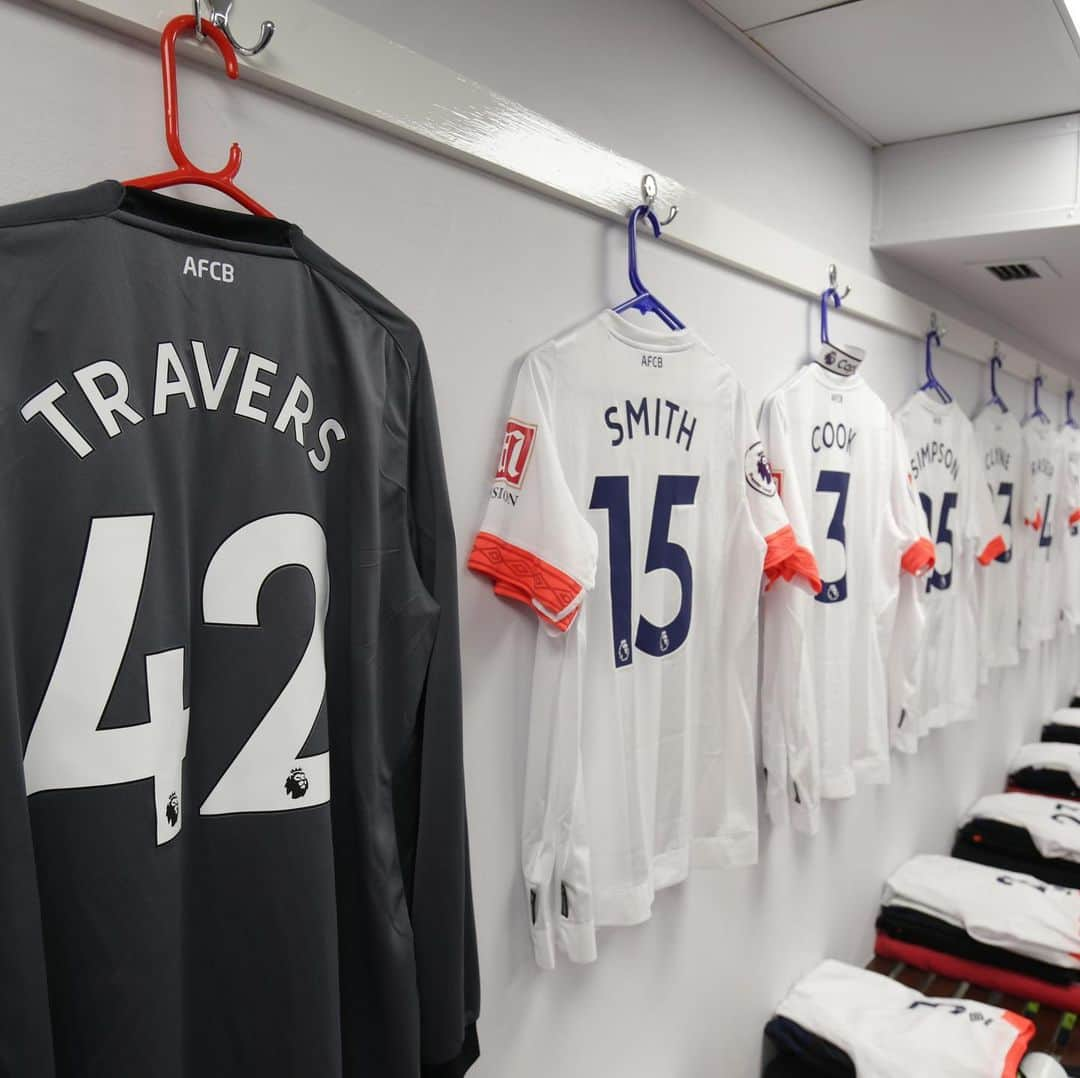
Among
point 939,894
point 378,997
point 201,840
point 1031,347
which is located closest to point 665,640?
point 378,997

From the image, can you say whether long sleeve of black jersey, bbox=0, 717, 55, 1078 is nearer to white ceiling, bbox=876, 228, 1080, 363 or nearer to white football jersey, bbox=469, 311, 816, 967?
white football jersey, bbox=469, 311, 816, 967

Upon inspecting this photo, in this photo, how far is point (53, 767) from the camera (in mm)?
683

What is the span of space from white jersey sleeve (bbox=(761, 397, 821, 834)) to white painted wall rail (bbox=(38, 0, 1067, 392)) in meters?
0.35

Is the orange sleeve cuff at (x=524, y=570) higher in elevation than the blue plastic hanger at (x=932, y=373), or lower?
lower

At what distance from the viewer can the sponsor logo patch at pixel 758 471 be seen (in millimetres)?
1491

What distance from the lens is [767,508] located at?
4.99 ft

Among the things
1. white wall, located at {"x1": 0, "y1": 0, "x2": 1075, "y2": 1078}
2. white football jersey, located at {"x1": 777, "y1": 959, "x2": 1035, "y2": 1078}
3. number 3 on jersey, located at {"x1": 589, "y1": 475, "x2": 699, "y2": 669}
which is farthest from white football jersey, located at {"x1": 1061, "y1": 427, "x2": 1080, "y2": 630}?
number 3 on jersey, located at {"x1": 589, "y1": 475, "x2": 699, "y2": 669}

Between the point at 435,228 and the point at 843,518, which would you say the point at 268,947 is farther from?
the point at 843,518

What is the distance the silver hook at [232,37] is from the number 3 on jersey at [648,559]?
0.64 m

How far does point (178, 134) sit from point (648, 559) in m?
0.80

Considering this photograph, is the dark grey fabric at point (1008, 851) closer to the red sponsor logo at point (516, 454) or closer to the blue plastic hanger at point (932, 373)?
the blue plastic hanger at point (932, 373)

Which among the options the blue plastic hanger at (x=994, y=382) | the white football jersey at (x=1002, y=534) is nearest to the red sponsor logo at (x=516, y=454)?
the white football jersey at (x=1002, y=534)

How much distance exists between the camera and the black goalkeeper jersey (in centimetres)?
68

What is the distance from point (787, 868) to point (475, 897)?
1.03m
